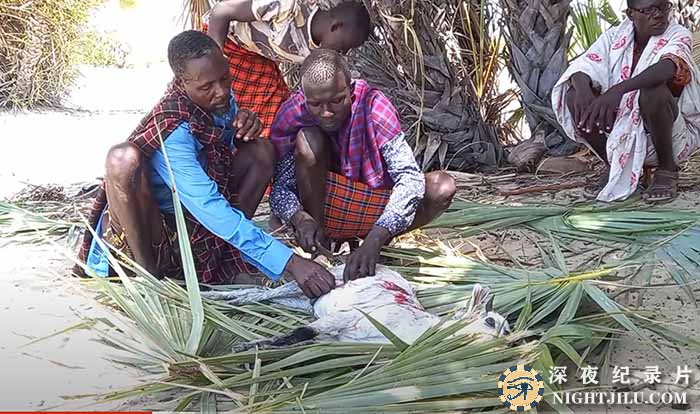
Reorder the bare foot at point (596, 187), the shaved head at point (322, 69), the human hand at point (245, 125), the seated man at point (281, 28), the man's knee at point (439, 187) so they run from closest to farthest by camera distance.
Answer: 1. the shaved head at point (322, 69)
2. the human hand at point (245, 125)
3. the man's knee at point (439, 187)
4. the seated man at point (281, 28)
5. the bare foot at point (596, 187)

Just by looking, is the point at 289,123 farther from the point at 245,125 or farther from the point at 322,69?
the point at 322,69

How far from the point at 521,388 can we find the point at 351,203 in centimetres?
100

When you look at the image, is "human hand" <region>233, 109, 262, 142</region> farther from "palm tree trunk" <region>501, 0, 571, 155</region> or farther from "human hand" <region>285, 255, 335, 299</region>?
"palm tree trunk" <region>501, 0, 571, 155</region>

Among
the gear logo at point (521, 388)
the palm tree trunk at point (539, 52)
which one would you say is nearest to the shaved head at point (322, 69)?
the gear logo at point (521, 388)

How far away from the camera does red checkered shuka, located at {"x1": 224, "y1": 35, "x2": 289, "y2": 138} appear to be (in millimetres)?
2674

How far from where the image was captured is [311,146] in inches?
83.0

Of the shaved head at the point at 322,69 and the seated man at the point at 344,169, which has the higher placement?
the shaved head at the point at 322,69

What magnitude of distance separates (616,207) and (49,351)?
1935 millimetres

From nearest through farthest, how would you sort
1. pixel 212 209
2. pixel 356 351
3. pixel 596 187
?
pixel 356 351
pixel 212 209
pixel 596 187

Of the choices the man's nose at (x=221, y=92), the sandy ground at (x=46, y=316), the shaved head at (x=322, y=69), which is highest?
the shaved head at (x=322, y=69)

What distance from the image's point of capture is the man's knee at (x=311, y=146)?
2.11m

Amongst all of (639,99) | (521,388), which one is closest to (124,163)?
(521,388)

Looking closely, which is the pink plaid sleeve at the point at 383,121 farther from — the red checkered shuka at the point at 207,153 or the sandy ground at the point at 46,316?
the sandy ground at the point at 46,316

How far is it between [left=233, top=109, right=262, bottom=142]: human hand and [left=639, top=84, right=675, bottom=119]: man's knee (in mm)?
1502
